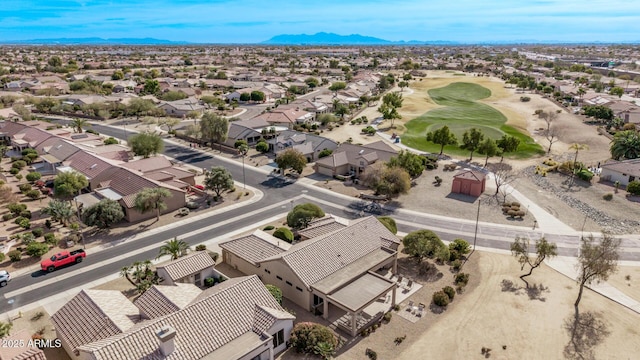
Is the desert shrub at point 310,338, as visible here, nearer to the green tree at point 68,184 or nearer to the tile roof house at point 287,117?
the green tree at point 68,184

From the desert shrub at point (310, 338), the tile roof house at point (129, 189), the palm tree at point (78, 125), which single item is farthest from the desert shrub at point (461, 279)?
the palm tree at point (78, 125)

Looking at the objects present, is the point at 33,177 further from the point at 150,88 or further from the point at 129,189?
the point at 150,88

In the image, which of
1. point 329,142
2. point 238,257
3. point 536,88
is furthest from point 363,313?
point 536,88

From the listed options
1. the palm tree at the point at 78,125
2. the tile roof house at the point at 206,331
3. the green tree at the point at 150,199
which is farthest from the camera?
the palm tree at the point at 78,125

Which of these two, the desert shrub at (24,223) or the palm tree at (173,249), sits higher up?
the palm tree at (173,249)

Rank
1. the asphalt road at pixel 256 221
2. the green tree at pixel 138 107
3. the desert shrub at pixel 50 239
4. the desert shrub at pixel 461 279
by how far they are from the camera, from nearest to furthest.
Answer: the asphalt road at pixel 256 221, the desert shrub at pixel 461 279, the desert shrub at pixel 50 239, the green tree at pixel 138 107

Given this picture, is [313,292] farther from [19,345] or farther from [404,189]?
[404,189]
